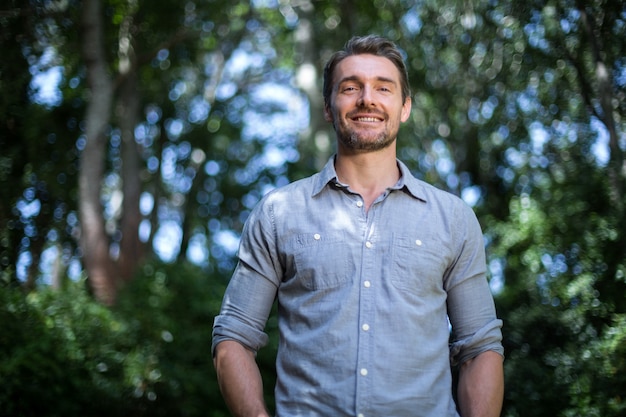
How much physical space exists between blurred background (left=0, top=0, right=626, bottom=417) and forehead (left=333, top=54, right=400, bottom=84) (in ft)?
12.3

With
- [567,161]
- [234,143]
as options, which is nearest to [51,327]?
[567,161]

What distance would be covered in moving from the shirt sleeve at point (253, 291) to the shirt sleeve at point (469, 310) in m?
0.57

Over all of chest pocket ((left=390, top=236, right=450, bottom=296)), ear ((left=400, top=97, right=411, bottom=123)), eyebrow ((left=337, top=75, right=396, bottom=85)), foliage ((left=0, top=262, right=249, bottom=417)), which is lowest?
foliage ((left=0, top=262, right=249, bottom=417))

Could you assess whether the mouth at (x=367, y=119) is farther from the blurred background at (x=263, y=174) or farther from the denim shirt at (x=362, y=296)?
the blurred background at (x=263, y=174)

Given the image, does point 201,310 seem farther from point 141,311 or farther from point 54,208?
point 54,208

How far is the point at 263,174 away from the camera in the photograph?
720 inches

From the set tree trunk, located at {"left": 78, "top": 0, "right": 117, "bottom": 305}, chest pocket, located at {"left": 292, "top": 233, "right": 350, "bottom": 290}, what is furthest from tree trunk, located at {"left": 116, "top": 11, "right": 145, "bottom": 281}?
chest pocket, located at {"left": 292, "top": 233, "right": 350, "bottom": 290}

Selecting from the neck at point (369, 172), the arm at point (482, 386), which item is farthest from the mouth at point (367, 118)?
the arm at point (482, 386)

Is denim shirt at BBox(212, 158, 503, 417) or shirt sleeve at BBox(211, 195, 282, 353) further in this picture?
shirt sleeve at BBox(211, 195, 282, 353)

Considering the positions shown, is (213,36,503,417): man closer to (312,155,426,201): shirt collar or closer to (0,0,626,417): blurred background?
(312,155,426,201): shirt collar

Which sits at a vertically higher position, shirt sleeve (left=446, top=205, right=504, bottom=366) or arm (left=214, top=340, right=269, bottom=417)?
shirt sleeve (left=446, top=205, right=504, bottom=366)

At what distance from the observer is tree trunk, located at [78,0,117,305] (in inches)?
405

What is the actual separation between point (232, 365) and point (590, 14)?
17.3 ft

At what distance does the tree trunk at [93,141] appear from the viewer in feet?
33.8
